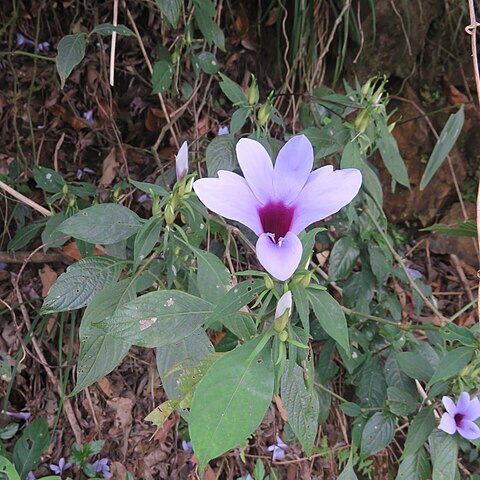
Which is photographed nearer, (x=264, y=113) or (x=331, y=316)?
(x=331, y=316)

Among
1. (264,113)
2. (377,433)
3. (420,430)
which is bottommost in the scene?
(377,433)

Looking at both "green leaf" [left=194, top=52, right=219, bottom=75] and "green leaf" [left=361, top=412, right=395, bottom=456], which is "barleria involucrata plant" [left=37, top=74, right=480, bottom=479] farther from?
"green leaf" [left=194, top=52, right=219, bottom=75]

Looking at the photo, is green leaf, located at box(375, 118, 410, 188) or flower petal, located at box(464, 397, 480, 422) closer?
flower petal, located at box(464, 397, 480, 422)

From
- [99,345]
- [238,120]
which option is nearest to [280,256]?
[99,345]

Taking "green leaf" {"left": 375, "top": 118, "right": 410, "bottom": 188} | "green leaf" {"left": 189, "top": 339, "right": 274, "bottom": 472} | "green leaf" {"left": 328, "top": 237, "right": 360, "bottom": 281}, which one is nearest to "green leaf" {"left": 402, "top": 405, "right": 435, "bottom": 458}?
"green leaf" {"left": 328, "top": 237, "right": 360, "bottom": 281}

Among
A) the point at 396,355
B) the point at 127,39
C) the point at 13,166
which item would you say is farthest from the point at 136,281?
the point at 127,39

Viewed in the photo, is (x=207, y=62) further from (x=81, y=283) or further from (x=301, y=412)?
(x=301, y=412)
